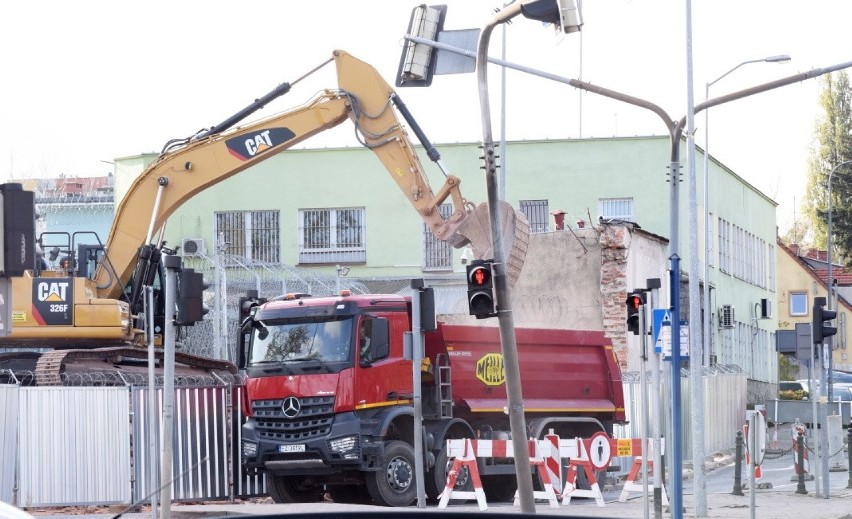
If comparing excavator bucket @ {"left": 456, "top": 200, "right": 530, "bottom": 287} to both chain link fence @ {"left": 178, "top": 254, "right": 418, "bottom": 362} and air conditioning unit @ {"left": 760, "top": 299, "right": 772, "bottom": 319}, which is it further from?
air conditioning unit @ {"left": 760, "top": 299, "right": 772, "bottom": 319}

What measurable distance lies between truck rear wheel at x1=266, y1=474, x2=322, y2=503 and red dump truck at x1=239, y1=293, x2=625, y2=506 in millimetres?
16

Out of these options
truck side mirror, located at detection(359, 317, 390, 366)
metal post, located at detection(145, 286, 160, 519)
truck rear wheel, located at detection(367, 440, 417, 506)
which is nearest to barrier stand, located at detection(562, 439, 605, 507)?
truck rear wheel, located at detection(367, 440, 417, 506)

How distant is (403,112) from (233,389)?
17.2 ft

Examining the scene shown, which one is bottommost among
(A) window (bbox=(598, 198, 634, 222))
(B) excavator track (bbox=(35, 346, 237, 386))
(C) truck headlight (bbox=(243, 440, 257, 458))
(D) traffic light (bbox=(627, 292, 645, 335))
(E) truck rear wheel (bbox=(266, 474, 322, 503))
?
(E) truck rear wheel (bbox=(266, 474, 322, 503))

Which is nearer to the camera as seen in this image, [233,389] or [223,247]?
[233,389]

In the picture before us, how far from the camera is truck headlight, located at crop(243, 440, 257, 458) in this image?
23.1m

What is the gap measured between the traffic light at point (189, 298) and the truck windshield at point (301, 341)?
468 centimetres

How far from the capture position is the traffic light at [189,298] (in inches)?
701

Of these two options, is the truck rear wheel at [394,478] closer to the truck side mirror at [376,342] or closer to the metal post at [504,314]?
the truck side mirror at [376,342]

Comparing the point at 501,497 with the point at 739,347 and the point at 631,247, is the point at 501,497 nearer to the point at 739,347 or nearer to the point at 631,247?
the point at 631,247

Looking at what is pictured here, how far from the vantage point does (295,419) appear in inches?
898

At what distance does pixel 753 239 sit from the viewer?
63.2 metres

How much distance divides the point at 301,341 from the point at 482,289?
15.5 feet

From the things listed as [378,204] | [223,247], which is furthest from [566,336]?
[378,204]
